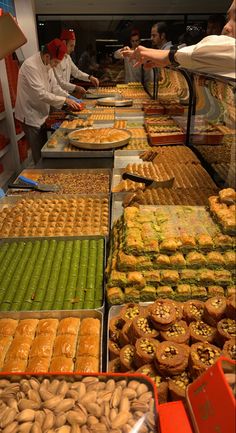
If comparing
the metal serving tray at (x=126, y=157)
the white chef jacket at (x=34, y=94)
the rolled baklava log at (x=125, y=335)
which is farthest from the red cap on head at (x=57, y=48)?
the rolled baklava log at (x=125, y=335)

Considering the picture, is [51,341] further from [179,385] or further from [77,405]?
[179,385]

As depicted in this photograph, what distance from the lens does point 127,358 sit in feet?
4.64

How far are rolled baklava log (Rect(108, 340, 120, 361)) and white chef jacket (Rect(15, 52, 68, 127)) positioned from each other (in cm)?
482

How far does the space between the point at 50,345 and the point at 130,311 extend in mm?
408

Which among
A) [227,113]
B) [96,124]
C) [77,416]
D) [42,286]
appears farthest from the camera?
[96,124]

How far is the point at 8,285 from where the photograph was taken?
2.01 meters

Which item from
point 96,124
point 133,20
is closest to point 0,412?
point 96,124

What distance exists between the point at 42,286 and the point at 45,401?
0.86 meters

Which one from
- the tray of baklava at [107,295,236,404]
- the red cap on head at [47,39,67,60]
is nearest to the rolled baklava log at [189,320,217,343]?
the tray of baklava at [107,295,236,404]

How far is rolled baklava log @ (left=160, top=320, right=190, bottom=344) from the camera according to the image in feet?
4.53

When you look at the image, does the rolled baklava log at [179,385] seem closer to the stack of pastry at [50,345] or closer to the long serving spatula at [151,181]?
the stack of pastry at [50,345]

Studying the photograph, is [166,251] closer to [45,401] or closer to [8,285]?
[45,401]

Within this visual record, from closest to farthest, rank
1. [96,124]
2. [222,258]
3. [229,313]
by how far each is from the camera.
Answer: [229,313]
[222,258]
[96,124]

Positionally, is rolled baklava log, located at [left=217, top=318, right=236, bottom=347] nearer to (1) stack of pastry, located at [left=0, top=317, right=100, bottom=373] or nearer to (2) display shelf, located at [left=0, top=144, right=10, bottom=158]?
(1) stack of pastry, located at [left=0, top=317, right=100, bottom=373]
